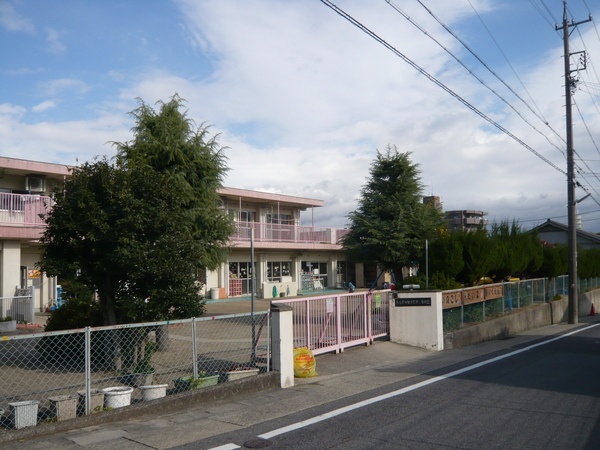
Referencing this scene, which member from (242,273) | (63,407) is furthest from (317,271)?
(63,407)

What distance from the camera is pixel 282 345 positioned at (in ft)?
33.6

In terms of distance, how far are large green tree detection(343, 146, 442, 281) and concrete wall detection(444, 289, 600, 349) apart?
4379mm

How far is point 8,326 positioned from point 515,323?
58.4 ft

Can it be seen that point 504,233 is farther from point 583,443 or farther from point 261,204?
point 583,443

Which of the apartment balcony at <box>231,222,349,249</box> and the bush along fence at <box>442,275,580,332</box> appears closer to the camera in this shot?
the bush along fence at <box>442,275,580,332</box>

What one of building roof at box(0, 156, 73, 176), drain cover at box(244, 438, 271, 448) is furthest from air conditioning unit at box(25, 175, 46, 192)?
drain cover at box(244, 438, 271, 448)

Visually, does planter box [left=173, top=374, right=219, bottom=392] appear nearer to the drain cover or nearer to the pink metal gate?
the pink metal gate

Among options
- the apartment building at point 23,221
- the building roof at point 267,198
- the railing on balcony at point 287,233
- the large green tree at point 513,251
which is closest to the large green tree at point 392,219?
the large green tree at point 513,251

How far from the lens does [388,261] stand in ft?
76.2

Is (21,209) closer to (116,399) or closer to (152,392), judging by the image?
(152,392)

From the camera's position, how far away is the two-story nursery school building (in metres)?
20.1

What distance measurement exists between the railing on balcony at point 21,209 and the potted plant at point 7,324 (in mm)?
3720

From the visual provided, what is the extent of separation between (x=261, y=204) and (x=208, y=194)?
20115mm

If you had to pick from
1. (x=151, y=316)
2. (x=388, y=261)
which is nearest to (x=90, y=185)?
(x=151, y=316)
